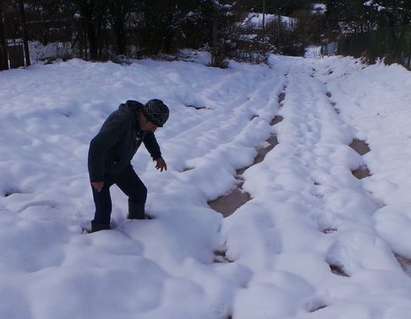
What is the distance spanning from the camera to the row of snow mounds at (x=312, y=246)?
3277mm

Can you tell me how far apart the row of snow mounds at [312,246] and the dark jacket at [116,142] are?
1208 mm

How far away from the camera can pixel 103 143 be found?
375 cm

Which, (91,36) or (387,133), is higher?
(91,36)

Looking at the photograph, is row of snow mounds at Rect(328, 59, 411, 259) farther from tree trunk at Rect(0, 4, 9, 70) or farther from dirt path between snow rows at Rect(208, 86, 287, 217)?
tree trunk at Rect(0, 4, 9, 70)

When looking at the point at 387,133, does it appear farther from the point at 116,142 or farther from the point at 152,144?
the point at 116,142

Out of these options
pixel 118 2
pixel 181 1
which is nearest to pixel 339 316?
pixel 118 2

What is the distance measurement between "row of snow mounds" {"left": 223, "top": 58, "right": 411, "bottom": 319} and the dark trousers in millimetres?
842

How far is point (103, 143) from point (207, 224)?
1.41 meters

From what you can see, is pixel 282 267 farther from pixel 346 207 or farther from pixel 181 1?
pixel 181 1

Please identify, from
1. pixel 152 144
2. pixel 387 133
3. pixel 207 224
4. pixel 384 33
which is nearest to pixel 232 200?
pixel 207 224

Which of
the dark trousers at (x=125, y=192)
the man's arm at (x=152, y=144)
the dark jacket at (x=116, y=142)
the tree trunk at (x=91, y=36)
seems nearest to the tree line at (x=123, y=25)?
the tree trunk at (x=91, y=36)

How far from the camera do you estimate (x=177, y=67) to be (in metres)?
14.8

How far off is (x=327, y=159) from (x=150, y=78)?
6681mm

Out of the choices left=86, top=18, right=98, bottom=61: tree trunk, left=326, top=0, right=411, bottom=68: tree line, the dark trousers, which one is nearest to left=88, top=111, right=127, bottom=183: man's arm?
the dark trousers
